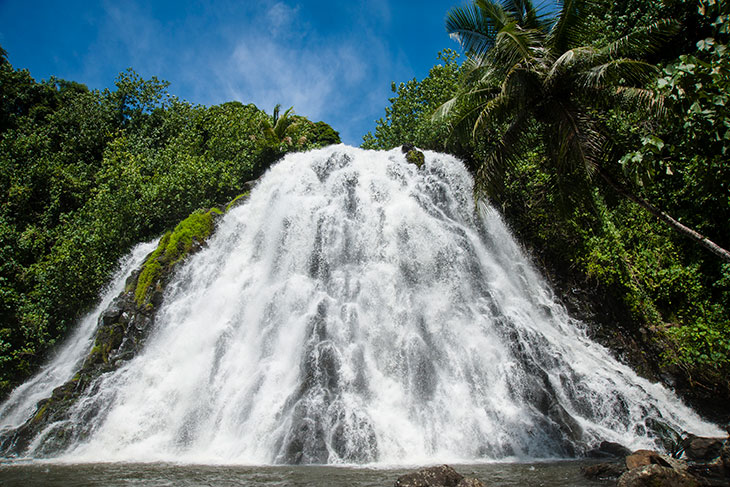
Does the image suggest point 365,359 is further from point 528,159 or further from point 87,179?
point 87,179

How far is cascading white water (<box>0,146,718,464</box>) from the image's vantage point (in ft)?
30.8

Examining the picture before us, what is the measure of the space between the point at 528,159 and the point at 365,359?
40.0ft

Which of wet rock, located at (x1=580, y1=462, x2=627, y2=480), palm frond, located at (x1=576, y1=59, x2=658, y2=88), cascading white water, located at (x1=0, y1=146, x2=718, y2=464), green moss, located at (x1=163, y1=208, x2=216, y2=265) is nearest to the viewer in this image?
wet rock, located at (x1=580, y1=462, x2=627, y2=480)

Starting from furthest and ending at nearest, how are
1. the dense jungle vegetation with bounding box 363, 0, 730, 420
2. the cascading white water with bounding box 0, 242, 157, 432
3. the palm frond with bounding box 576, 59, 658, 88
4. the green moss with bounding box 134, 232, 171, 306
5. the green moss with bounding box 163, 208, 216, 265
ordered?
the green moss with bounding box 163, 208, 216, 265
the green moss with bounding box 134, 232, 171, 306
the cascading white water with bounding box 0, 242, 157, 432
the palm frond with bounding box 576, 59, 658, 88
the dense jungle vegetation with bounding box 363, 0, 730, 420

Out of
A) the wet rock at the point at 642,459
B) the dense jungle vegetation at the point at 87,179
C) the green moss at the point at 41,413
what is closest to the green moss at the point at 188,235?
the dense jungle vegetation at the point at 87,179

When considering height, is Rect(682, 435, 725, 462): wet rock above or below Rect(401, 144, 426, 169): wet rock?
below

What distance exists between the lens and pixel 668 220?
810 cm

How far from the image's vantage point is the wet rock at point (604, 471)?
272 inches

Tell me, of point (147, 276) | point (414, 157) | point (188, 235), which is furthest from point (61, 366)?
point (414, 157)

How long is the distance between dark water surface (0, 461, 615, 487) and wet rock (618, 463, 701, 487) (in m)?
0.97

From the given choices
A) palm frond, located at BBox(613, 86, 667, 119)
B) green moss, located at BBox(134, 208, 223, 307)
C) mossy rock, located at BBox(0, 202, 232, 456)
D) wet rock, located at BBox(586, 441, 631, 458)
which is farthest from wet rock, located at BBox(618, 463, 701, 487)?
green moss, located at BBox(134, 208, 223, 307)

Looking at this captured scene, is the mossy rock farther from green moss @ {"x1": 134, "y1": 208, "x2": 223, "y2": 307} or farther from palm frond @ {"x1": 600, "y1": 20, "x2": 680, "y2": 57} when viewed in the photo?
palm frond @ {"x1": 600, "y1": 20, "x2": 680, "y2": 57}

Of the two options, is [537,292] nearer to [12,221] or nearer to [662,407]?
[662,407]

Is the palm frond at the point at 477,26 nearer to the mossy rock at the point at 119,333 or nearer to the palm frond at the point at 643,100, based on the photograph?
the palm frond at the point at 643,100
